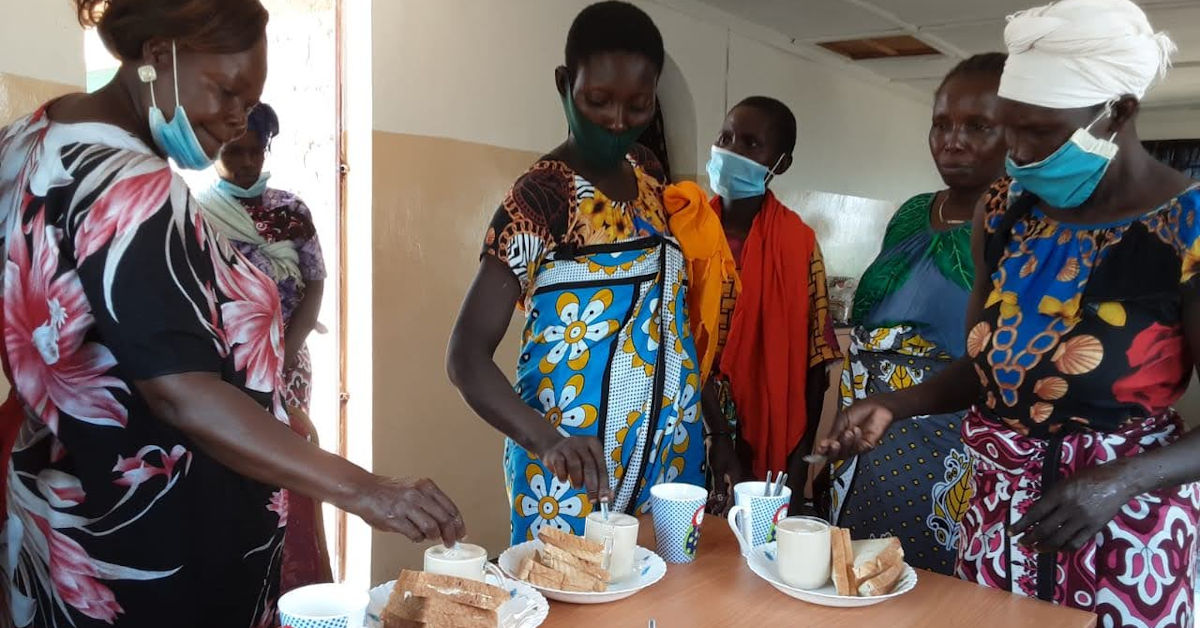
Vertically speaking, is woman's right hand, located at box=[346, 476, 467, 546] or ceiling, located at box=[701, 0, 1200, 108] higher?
ceiling, located at box=[701, 0, 1200, 108]

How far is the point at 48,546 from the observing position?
3.75ft

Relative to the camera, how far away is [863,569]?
4.07ft

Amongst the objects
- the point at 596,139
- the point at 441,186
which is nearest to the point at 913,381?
the point at 596,139

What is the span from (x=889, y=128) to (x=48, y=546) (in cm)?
646

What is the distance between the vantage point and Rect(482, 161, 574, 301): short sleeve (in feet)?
5.20

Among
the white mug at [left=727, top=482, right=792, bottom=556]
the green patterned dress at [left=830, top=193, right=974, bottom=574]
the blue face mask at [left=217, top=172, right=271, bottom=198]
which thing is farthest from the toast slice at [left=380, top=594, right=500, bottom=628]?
the blue face mask at [left=217, top=172, right=271, bottom=198]

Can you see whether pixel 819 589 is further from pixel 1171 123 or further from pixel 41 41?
pixel 1171 123

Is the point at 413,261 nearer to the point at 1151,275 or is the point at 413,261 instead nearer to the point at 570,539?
the point at 570,539

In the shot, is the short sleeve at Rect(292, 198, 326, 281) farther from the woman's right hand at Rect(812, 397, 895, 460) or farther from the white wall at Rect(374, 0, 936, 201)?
the woman's right hand at Rect(812, 397, 895, 460)

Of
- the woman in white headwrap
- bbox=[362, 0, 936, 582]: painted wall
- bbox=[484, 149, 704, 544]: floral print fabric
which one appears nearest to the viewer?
the woman in white headwrap

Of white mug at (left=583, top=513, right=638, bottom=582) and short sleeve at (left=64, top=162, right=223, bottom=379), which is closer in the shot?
short sleeve at (left=64, top=162, right=223, bottom=379)

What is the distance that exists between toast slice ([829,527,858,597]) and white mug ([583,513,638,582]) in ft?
0.89

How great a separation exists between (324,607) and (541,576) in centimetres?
32

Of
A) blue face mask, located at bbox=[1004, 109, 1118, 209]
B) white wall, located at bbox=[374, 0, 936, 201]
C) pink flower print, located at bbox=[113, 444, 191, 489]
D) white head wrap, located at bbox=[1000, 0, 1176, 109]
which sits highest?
white wall, located at bbox=[374, 0, 936, 201]
